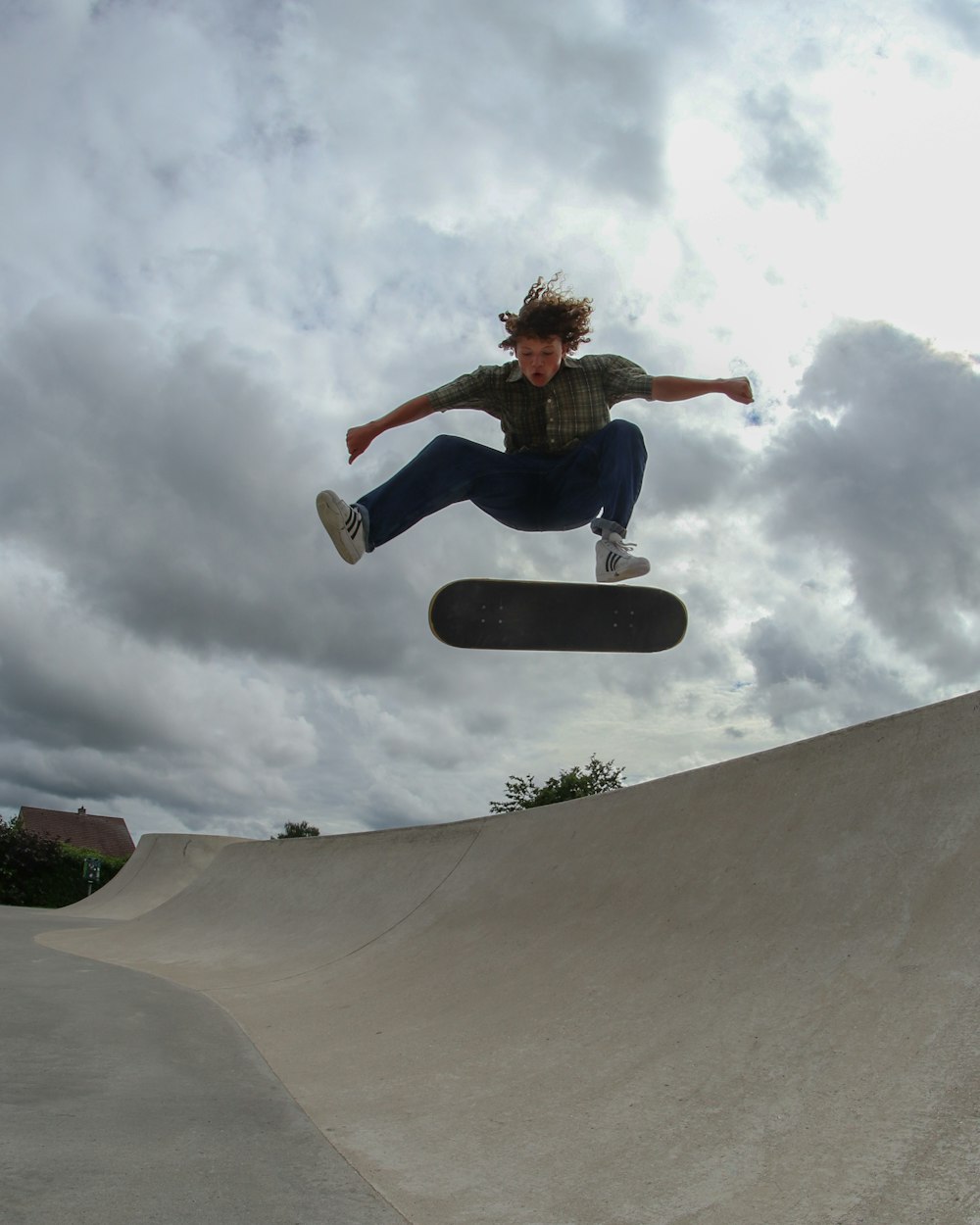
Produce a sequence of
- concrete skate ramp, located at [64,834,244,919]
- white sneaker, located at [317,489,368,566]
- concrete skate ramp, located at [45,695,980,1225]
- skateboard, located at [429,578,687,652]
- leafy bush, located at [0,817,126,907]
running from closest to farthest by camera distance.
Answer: concrete skate ramp, located at [45,695,980,1225]
white sneaker, located at [317,489,368,566]
skateboard, located at [429,578,687,652]
concrete skate ramp, located at [64,834,244,919]
leafy bush, located at [0,817,126,907]

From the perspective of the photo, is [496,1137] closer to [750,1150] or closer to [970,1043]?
[750,1150]

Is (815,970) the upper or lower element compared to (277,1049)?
upper

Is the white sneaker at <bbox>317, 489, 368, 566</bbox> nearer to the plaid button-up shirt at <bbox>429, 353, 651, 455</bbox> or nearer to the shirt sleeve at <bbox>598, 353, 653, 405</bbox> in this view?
the plaid button-up shirt at <bbox>429, 353, 651, 455</bbox>

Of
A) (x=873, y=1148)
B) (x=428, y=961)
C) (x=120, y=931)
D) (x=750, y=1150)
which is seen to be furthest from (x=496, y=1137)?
(x=120, y=931)

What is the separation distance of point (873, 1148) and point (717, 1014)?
139 centimetres

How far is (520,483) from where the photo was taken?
3.25 m

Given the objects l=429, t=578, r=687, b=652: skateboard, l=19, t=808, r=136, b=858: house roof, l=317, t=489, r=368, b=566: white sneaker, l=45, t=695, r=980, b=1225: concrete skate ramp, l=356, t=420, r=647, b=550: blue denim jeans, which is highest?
l=19, t=808, r=136, b=858: house roof

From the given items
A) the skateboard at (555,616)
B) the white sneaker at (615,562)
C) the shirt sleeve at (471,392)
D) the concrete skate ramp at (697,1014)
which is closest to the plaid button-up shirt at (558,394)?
the shirt sleeve at (471,392)

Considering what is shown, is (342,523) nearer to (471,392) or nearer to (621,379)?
(471,392)

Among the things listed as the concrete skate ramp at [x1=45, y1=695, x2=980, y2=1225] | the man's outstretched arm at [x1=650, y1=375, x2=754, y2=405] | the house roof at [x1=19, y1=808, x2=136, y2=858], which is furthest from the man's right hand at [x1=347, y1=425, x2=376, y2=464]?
the house roof at [x1=19, y1=808, x2=136, y2=858]

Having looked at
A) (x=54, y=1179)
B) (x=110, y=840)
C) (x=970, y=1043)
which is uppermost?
(x=110, y=840)

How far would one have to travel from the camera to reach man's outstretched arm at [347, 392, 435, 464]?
10.6 feet

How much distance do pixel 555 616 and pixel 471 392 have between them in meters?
0.84

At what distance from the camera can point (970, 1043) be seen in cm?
319
